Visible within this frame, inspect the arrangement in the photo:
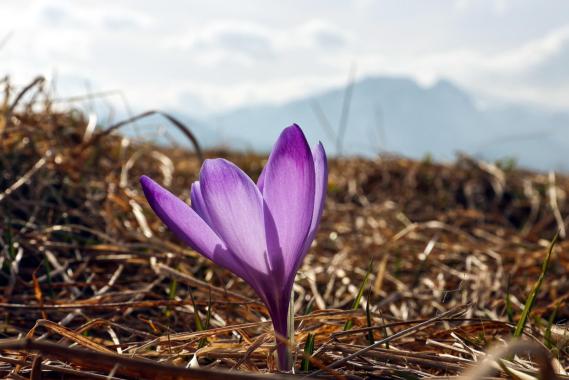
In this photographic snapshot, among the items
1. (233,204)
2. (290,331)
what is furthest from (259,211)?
(290,331)

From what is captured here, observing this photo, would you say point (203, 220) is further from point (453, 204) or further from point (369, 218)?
point (453, 204)

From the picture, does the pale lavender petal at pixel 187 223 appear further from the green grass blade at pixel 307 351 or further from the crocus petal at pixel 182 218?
the green grass blade at pixel 307 351

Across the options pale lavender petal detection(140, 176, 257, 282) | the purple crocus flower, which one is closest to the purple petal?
the purple crocus flower

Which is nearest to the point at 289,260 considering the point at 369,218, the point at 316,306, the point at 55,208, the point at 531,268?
the point at 316,306

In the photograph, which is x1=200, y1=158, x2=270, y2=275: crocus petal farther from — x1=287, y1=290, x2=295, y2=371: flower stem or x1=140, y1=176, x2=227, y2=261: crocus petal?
x1=287, y1=290, x2=295, y2=371: flower stem

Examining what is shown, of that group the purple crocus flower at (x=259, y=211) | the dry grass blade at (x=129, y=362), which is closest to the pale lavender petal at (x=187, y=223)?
the purple crocus flower at (x=259, y=211)

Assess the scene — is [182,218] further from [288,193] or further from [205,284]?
[205,284]
